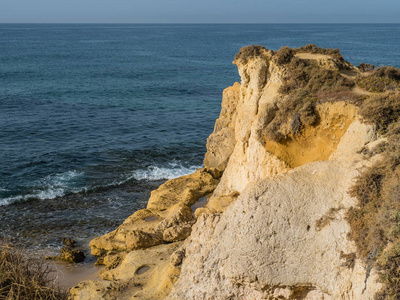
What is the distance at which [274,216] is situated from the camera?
453 inches

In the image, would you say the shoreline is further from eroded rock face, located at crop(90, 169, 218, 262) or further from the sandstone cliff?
eroded rock face, located at crop(90, 169, 218, 262)

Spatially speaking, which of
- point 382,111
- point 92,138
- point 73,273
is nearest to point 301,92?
point 382,111

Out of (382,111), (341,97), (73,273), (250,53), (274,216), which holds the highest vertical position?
(250,53)

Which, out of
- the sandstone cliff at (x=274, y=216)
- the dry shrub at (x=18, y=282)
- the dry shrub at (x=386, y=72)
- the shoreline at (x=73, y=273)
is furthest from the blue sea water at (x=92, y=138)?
the dry shrub at (x=386, y=72)

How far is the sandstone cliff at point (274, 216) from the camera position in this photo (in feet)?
36.2

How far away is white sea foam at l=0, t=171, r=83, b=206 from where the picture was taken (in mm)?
26366

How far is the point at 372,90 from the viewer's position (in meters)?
16.0

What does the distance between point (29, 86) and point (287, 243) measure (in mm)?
53818

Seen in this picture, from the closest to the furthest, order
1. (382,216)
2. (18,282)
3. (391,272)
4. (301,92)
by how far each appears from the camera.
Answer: (391,272), (382,216), (18,282), (301,92)

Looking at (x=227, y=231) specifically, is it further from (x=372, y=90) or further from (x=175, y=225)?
(x=372, y=90)

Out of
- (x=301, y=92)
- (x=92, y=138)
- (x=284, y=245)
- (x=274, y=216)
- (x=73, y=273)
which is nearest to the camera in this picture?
(x=284, y=245)

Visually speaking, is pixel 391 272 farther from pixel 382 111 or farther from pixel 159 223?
pixel 159 223

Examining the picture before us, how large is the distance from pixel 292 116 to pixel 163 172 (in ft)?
51.0

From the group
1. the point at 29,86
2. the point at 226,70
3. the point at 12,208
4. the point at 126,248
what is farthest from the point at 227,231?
the point at 226,70
